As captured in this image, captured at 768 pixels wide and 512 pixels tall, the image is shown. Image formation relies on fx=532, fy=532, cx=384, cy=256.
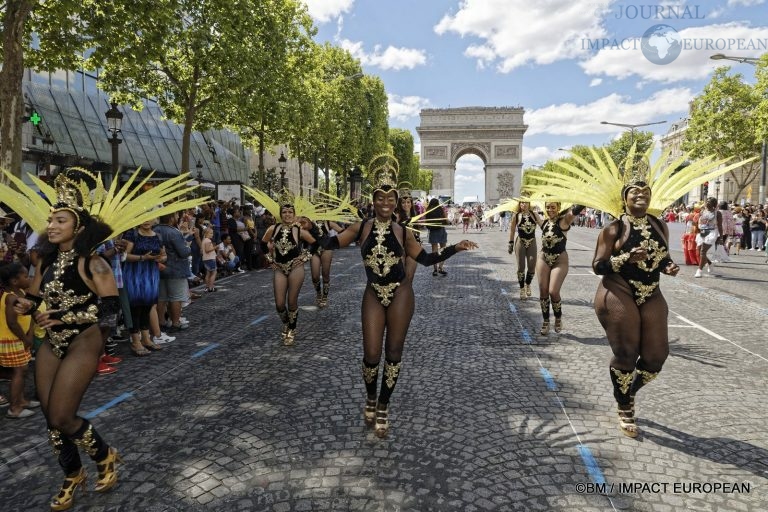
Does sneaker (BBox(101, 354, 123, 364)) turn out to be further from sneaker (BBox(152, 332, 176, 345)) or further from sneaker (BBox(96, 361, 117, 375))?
sneaker (BBox(152, 332, 176, 345))

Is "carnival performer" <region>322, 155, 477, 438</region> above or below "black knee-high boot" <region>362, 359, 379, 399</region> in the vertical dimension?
above

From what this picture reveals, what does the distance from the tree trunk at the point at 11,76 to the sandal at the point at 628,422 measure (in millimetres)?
11049

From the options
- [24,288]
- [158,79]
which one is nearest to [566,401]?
[24,288]

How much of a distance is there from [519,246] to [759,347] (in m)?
4.32

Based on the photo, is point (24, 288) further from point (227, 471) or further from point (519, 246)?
point (519, 246)

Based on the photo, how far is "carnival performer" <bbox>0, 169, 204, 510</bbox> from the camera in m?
3.43

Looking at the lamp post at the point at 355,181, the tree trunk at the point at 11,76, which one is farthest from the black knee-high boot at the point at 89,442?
the lamp post at the point at 355,181

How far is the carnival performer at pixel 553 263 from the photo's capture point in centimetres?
791

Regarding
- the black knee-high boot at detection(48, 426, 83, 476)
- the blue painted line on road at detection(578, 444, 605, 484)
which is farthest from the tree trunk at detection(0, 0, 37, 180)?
the blue painted line on road at detection(578, 444, 605, 484)

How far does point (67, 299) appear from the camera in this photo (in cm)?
357

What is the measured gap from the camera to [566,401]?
5.13 metres

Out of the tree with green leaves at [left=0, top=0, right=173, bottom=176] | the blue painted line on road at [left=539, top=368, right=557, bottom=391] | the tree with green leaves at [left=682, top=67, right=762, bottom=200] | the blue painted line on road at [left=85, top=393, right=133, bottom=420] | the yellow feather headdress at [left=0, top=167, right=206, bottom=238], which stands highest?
the tree with green leaves at [left=682, top=67, right=762, bottom=200]

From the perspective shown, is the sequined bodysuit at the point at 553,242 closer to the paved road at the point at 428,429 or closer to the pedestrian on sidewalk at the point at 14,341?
the paved road at the point at 428,429

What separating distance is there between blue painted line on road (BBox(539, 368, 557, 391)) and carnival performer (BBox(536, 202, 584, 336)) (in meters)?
1.83
